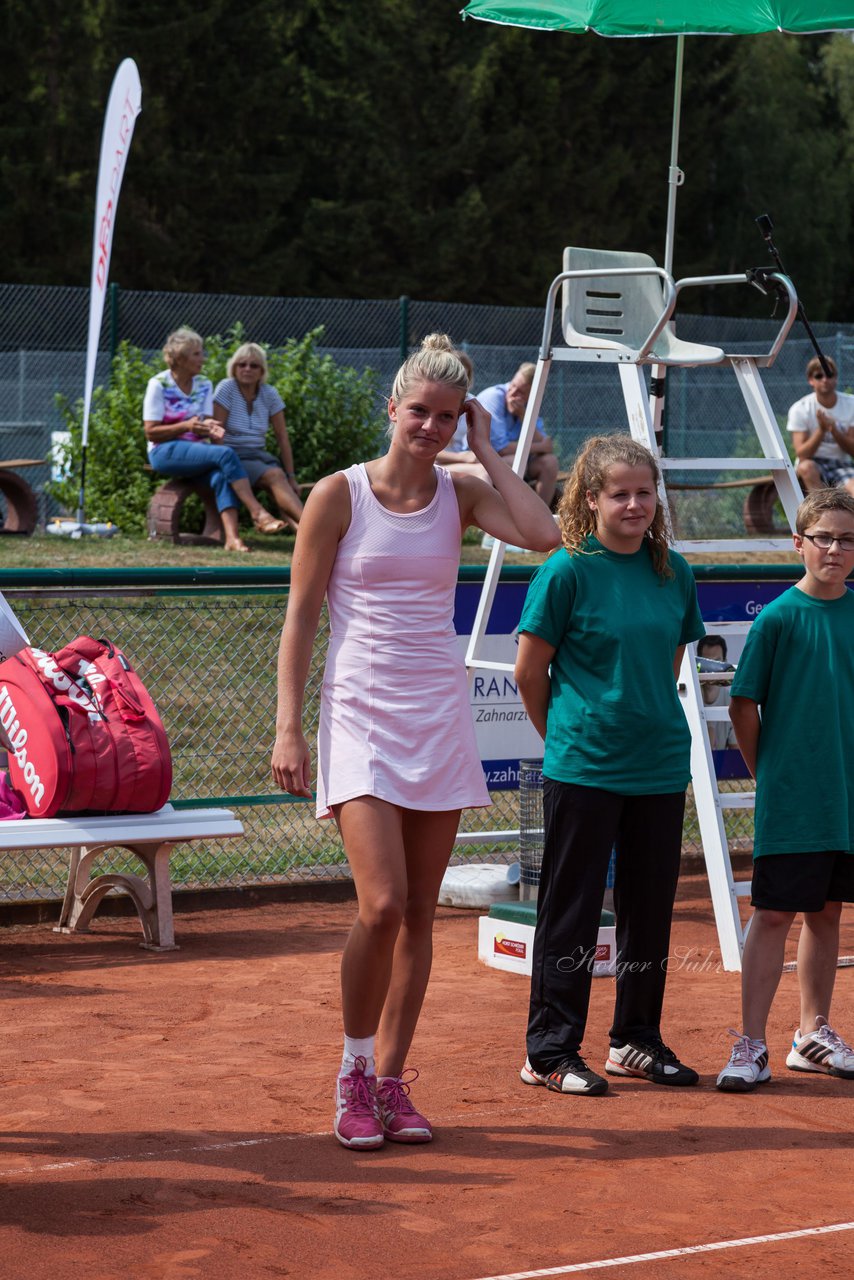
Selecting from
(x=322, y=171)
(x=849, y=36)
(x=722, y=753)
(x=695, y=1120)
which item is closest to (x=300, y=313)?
(x=722, y=753)

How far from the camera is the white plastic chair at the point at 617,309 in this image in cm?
648

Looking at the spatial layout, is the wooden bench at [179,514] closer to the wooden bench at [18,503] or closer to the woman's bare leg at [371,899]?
the wooden bench at [18,503]

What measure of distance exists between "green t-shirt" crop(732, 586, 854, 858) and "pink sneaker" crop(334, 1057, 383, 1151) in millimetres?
1370

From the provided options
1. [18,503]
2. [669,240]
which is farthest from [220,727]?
[18,503]

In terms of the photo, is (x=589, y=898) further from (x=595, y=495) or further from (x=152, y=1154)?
(x=152, y=1154)

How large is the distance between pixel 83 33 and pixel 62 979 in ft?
112

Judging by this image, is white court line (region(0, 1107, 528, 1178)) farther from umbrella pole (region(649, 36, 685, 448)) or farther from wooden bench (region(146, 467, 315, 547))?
wooden bench (region(146, 467, 315, 547))

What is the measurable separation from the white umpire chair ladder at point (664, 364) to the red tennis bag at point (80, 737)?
4.37ft

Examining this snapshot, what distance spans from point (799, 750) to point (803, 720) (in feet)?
0.28

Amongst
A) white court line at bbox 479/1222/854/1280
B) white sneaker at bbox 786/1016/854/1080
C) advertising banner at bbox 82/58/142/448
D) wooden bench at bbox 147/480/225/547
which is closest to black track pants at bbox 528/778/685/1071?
white sneaker at bbox 786/1016/854/1080

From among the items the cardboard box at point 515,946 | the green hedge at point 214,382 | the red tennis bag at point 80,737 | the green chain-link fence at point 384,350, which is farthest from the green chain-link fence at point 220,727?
the green chain-link fence at point 384,350

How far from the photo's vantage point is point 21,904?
22.9 ft

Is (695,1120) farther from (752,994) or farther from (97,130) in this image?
(97,130)

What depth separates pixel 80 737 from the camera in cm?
616
